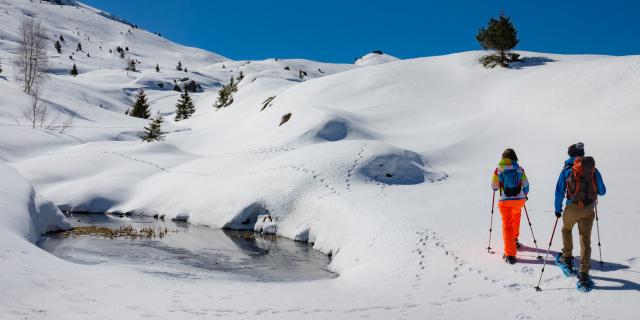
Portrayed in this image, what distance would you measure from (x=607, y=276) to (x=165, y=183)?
25303 mm

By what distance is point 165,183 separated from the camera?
28.6 meters

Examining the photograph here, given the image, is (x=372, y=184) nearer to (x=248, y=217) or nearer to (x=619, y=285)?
(x=248, y=217)

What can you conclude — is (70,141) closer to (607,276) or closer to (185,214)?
(185,214)

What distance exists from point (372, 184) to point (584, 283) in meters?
13.5

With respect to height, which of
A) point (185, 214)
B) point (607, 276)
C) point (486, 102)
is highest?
point (486, 102)

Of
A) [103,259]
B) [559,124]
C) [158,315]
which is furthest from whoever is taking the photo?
[559,124]

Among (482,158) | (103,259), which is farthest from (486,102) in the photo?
(103,259)

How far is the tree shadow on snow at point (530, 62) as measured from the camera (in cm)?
4534

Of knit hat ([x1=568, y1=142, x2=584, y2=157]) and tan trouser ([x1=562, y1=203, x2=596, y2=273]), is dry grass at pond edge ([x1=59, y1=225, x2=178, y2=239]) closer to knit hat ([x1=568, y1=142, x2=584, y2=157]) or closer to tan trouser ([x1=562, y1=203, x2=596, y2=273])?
tan trouser ([x1=562, y1=203, x2=596, y2=273])

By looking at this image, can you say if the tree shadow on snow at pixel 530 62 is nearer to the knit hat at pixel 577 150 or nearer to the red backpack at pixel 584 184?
the knit hat at pixel 577 150

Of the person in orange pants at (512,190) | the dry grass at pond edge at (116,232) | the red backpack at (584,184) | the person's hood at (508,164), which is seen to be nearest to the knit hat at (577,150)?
the red backpack at (584,184)

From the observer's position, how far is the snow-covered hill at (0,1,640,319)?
888cm

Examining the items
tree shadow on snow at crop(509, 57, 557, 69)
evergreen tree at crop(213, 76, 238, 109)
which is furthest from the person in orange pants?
evergreen tree at crop(213, 76, 238, 109)

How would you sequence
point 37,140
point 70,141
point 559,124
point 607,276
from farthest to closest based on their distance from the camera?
1. point 70,141
2. point 37,140
3. point 559,124
4. point 607,276
